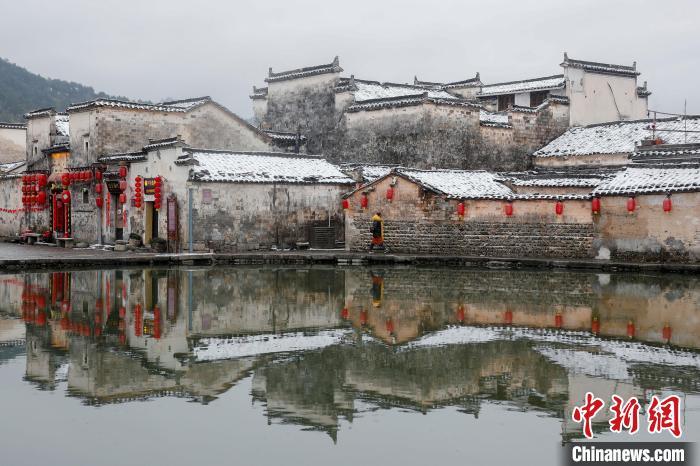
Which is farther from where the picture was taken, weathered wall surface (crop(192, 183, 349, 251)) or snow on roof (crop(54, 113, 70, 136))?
snow on roof (crop(54, 113, 70, 136))

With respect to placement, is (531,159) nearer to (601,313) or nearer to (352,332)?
Result: (601,313)

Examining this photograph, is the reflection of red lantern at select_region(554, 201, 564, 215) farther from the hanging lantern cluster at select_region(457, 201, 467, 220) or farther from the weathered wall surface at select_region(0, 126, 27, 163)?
the weathered wall surface at select_region(0, 126, 27, 163)

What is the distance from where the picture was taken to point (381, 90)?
39.2 m

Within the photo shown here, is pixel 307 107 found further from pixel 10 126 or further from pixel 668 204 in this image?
pixel 668 204

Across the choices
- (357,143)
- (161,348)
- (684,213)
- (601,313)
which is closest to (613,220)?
(684,213)

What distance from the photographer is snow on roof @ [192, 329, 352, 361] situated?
12250 millimetres

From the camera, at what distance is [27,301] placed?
56.9 ft

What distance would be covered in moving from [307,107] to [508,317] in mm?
25432

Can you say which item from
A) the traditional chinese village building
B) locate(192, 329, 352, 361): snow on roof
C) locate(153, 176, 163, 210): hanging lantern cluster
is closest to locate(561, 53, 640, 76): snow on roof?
the traditional chinese village building

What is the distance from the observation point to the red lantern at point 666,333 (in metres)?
13.2

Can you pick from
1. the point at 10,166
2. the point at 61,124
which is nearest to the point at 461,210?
the point at 61,124

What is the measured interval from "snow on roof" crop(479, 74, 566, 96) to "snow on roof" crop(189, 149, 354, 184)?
11916 mm

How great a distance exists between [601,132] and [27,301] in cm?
2633

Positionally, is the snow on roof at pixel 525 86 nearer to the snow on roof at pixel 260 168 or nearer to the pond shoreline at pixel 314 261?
the snow on roof at pixel 260 168
